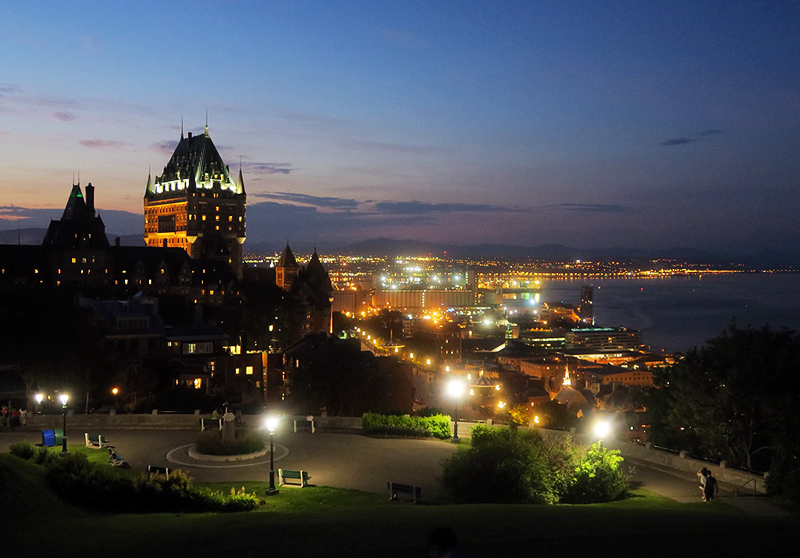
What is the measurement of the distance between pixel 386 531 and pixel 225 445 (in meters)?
12.4

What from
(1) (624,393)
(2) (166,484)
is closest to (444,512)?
(2) (166,484)

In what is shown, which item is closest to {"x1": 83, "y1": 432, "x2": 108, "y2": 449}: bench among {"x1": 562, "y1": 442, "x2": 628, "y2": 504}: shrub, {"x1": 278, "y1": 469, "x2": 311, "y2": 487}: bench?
{"x1": 278, "y1": 469, "x2": 311, "y2": 487}: bench

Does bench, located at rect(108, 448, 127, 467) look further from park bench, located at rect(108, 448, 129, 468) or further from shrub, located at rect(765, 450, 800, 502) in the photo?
shrub, located at rect(765, 450, 800, 502)

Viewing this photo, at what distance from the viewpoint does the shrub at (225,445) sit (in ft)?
77.4

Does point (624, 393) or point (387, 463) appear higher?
point (387, 463)

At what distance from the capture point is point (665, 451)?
22.7m

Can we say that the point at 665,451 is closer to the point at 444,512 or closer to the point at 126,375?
the point at 444,512

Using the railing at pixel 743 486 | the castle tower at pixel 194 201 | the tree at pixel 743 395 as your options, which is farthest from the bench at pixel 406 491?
the castle tower at pixel 194 201

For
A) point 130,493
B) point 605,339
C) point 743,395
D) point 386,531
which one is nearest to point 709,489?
point 743,395

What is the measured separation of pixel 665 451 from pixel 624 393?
68.1m

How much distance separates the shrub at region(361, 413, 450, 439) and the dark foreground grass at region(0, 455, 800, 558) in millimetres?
10974

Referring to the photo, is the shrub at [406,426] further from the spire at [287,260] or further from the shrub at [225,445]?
the spire at [287,260]

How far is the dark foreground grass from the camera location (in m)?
11.4

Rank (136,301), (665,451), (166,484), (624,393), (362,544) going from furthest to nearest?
(624,393) → (136,301) → (665,451) → (166,484) → (362,544)
